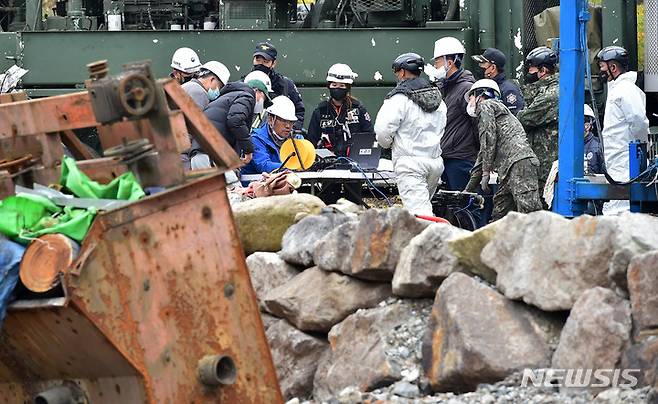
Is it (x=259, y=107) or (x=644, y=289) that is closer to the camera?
(x=644, y=289)

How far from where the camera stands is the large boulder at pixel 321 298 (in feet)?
23.5

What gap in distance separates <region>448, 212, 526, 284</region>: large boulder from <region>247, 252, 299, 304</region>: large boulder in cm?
140

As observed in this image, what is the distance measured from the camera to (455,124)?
12.4 meters

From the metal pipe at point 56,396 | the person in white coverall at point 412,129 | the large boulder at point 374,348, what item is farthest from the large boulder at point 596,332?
the person in white coverall at point 412,129

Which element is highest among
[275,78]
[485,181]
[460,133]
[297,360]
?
[275,78]

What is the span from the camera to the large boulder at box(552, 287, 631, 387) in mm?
5699

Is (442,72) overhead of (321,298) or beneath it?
overhead

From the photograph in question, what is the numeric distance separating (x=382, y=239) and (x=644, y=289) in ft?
5.47

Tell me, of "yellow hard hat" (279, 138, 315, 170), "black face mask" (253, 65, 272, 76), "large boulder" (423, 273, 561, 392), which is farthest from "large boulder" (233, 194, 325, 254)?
"black face mask" (253, 65, 272, 76)

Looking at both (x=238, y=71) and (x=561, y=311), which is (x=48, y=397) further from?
(x=238, y=71)

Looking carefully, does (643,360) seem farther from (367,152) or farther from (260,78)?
(260,78)

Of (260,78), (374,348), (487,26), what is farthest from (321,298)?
(487,26)

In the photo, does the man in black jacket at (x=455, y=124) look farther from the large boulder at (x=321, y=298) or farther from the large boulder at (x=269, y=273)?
the large boulder at (x=321, y=298)

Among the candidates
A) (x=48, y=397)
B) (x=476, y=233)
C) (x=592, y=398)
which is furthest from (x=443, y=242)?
(x=48, y=397)
